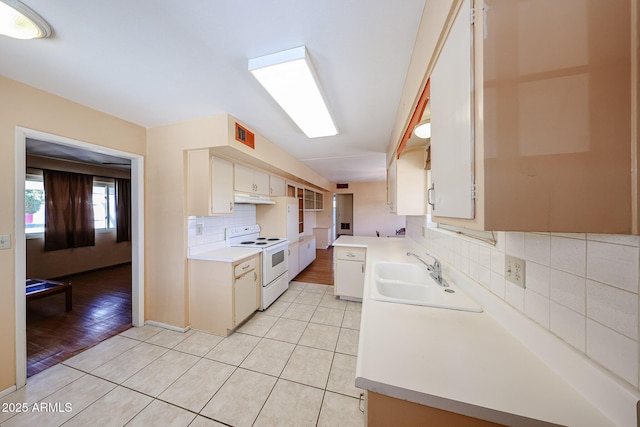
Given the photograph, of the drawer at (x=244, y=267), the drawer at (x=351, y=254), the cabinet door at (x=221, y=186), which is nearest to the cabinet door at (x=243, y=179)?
the cabinet door at (x=221, y=186)

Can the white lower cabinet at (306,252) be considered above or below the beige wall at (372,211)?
below

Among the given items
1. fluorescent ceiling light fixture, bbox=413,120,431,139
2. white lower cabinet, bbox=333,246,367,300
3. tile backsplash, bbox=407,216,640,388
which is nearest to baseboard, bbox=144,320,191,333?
white lower cabinet, bbox=333,246,367,300

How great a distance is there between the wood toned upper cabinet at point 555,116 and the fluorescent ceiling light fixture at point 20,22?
196 cm

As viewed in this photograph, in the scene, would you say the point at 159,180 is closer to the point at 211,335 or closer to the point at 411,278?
the point at 211,335

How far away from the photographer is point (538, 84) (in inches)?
18.0

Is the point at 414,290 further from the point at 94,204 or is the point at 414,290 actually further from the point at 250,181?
the point at 94,204

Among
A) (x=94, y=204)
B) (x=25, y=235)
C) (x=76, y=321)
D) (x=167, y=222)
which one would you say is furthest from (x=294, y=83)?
(x=94, y=204)

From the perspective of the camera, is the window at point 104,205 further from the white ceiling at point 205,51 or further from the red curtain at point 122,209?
the white ceiling at point 205,51

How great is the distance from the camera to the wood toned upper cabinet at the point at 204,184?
85.2 inches

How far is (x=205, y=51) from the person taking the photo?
1259mm

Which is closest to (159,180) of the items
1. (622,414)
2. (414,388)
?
(414,388)

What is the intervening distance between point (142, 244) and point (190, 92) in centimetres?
181

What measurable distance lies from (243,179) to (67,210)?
13.0ft

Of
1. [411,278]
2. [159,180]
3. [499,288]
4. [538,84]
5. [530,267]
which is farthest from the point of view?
[159,180]
